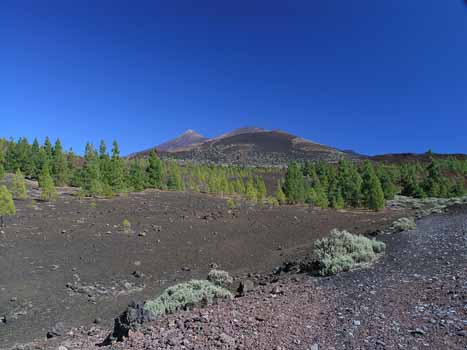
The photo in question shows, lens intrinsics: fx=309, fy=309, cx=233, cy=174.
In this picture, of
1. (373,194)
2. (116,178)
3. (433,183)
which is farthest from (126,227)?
(433,183)

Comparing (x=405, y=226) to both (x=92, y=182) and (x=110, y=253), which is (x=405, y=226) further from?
(x=92, y=182)

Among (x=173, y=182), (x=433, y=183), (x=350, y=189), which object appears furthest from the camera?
(x=173, y=182)

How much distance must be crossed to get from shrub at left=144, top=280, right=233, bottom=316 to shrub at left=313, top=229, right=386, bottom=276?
2781 mm

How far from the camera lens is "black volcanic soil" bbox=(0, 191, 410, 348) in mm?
10159

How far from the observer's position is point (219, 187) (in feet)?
180

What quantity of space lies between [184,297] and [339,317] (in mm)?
3237

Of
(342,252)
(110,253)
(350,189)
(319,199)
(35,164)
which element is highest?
(35,164)

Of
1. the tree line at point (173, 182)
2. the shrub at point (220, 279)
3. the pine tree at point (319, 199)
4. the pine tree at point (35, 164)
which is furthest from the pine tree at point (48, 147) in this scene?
the shrub at point (220, 279)

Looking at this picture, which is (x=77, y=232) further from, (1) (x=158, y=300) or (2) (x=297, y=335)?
(2) (x=297, y=335)

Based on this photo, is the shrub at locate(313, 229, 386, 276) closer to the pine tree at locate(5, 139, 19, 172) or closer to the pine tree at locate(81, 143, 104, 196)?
the pine tree at locate(81, 143, 104, 196)

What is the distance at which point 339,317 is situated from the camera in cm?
507

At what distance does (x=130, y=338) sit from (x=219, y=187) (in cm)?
4981

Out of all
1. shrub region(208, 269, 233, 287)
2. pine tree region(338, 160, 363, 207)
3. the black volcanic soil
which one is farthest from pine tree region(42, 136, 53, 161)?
shrub region(208, 269, 233, 287)

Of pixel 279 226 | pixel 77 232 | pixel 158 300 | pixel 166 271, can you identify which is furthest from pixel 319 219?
pixel 158 300
